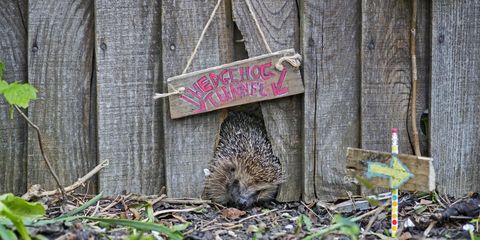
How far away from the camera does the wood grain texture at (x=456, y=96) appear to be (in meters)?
4.28

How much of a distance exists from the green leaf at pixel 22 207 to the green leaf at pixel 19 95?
469 mm

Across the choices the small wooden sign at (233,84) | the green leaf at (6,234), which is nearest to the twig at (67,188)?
the small wooden sign at (233,84)

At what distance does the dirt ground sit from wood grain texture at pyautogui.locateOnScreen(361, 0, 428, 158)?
431mm

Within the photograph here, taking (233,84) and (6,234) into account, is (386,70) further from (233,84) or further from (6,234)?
(6,234)

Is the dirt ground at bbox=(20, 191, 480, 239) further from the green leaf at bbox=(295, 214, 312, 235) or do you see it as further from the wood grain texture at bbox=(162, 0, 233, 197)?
the wood grain texture at bbox=(162, 0, 233, 197)

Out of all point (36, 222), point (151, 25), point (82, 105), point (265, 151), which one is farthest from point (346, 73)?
point (36, 222)

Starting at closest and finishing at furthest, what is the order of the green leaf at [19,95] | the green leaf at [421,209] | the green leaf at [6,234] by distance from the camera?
the green leaf at [6,234] < the green leaf at [19,95] < the green leaf at [421,209]

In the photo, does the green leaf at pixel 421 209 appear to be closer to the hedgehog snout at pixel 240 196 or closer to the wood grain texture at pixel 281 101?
the wood grain texture at pixel 281 101

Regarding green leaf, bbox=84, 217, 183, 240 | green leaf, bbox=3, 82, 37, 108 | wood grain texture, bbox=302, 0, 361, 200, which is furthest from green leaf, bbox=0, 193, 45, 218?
wood grain texture, bbox=302, 0, 361, 200

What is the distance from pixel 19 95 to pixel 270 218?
1595mm

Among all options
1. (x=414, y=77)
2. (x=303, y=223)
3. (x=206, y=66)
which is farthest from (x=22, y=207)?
(x=414, y=77)

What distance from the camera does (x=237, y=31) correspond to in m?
4.41

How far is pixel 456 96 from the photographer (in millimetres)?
4328

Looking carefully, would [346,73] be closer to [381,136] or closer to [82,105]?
[381,136]
